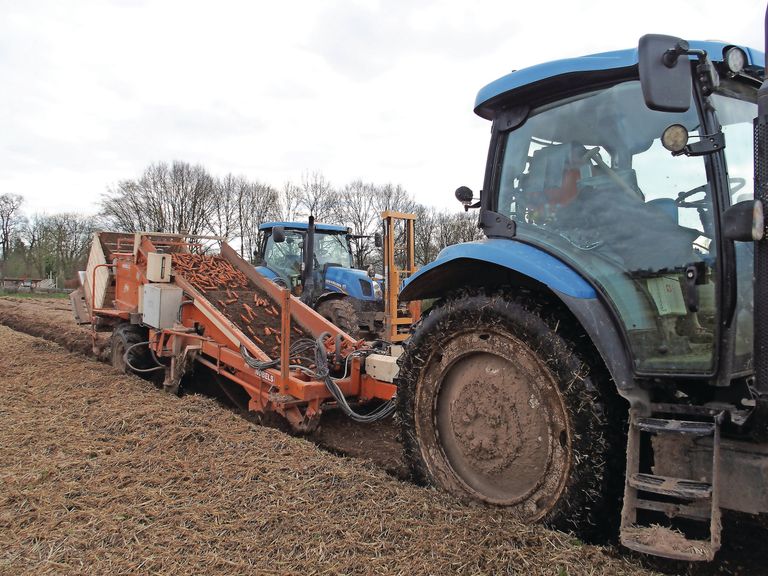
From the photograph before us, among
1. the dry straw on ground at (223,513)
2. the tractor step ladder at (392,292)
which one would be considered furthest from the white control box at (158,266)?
the tractor step ladder at (392,292)

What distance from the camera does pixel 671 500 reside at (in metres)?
2.41

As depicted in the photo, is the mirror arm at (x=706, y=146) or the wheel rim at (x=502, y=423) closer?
the mirror arm at (x=706, y=146)

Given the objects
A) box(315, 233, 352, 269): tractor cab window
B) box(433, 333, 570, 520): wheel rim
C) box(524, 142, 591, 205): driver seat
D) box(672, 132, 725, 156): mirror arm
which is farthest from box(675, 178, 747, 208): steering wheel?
box(315, 233, 352, 269): tractor cab window

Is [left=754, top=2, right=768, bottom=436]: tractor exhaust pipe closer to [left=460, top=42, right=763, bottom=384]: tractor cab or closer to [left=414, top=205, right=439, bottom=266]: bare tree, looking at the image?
[left=460, top=42, right=763, bottom=384]: tractor cab

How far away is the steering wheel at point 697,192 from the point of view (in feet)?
8.01

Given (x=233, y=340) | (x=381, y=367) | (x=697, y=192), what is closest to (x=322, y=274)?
(x=233, y=340)

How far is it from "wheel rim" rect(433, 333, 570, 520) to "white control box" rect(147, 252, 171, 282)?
4.79m

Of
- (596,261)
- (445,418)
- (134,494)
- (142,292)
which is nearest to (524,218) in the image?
(596,261)

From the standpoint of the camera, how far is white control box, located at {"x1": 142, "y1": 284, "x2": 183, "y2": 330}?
6680 millimetres

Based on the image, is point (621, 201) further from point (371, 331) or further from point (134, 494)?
point (371, 331)

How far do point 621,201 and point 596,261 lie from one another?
0.99ft

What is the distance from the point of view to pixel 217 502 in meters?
3.22

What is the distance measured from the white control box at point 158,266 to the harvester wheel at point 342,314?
2942mm

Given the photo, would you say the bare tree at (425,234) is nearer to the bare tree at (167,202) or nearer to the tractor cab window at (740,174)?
the bare tree at (167,202)
